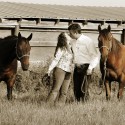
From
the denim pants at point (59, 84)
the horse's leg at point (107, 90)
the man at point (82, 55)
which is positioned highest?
the man at point (82, 55)

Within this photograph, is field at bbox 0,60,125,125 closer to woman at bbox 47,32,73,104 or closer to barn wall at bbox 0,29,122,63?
woman at bbox 47,32,73,104

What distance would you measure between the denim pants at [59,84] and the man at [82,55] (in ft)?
1.43

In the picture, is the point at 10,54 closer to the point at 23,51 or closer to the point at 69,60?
the point at 23,51

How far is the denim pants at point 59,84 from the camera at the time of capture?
10.1m

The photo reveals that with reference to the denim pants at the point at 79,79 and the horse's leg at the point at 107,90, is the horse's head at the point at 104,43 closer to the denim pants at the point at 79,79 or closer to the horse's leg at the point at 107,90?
the denim pants at the point at 79,79

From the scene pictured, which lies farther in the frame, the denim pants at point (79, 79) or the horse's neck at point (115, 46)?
the horse's neck at point (115, 46)

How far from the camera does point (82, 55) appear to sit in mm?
10523

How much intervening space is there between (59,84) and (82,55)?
3.03 ft

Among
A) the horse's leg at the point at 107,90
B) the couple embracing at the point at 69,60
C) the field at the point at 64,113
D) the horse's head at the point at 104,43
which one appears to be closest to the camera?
the field at the point at 64,113

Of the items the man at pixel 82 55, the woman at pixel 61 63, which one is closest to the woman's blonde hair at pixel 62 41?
the woman at pixel 61 63

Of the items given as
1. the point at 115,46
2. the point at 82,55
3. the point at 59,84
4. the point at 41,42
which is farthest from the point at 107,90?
the point at 41,42

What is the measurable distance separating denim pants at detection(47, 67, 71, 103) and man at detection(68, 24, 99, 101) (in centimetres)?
44

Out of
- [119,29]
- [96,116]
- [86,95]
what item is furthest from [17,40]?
[119,29]

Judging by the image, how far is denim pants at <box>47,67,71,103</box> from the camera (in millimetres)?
10078
